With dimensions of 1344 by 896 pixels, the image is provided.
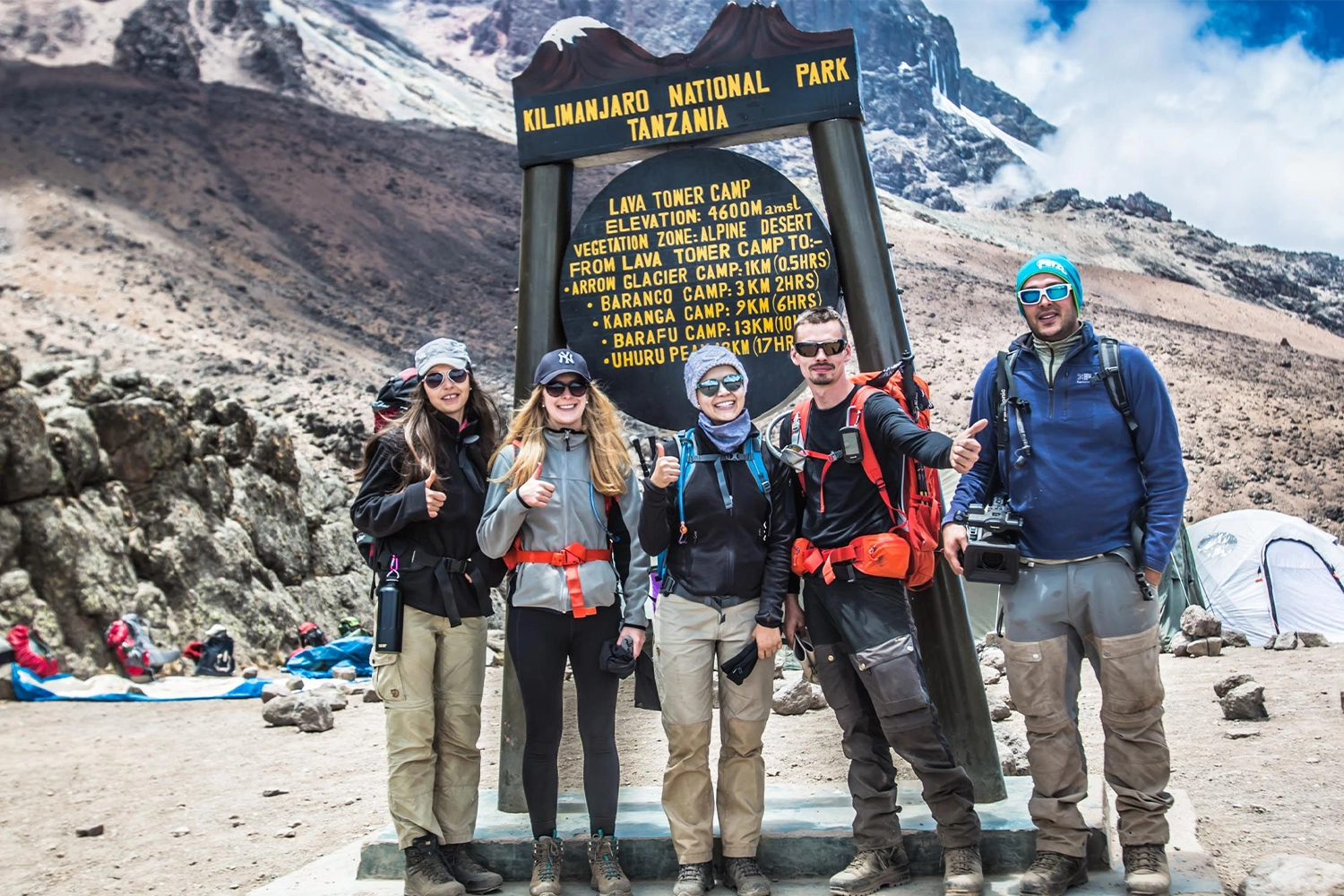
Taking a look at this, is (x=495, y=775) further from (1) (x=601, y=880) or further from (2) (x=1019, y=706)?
(2) (x=1019, y=706)

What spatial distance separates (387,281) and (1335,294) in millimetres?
56574

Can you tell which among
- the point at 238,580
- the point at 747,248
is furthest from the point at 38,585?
the point at 747,248

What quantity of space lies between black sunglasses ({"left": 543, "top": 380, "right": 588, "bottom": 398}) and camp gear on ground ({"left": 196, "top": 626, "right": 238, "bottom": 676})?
11.2 m

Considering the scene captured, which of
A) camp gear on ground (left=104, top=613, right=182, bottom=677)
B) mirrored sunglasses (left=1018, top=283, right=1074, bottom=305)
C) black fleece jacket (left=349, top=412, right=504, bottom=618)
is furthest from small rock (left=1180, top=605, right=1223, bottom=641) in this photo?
camp gear on ground (left=104, top=613, right=182, bottom=677)

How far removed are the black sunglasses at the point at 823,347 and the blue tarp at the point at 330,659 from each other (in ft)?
34.8

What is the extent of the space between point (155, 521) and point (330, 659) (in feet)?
16.5

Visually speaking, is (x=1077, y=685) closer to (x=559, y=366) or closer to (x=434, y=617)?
(x=559, y=366)

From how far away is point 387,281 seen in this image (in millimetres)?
45062

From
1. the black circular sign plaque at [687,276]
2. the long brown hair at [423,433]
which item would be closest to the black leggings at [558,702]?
the long brown hair at [423,433]

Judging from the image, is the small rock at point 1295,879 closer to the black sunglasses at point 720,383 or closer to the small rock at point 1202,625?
the black sunglasses at point 720,383

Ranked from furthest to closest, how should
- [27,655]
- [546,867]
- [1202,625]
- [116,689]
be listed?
[27,655] → [116,689] → [1202,625] → [546,867]

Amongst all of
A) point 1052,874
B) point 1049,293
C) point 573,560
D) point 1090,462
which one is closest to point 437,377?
point 573,560

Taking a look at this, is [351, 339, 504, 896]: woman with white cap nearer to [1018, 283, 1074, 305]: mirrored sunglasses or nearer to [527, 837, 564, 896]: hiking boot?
[527, 837, 564, 896]: hiking boot

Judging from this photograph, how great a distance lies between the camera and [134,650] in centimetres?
1384
